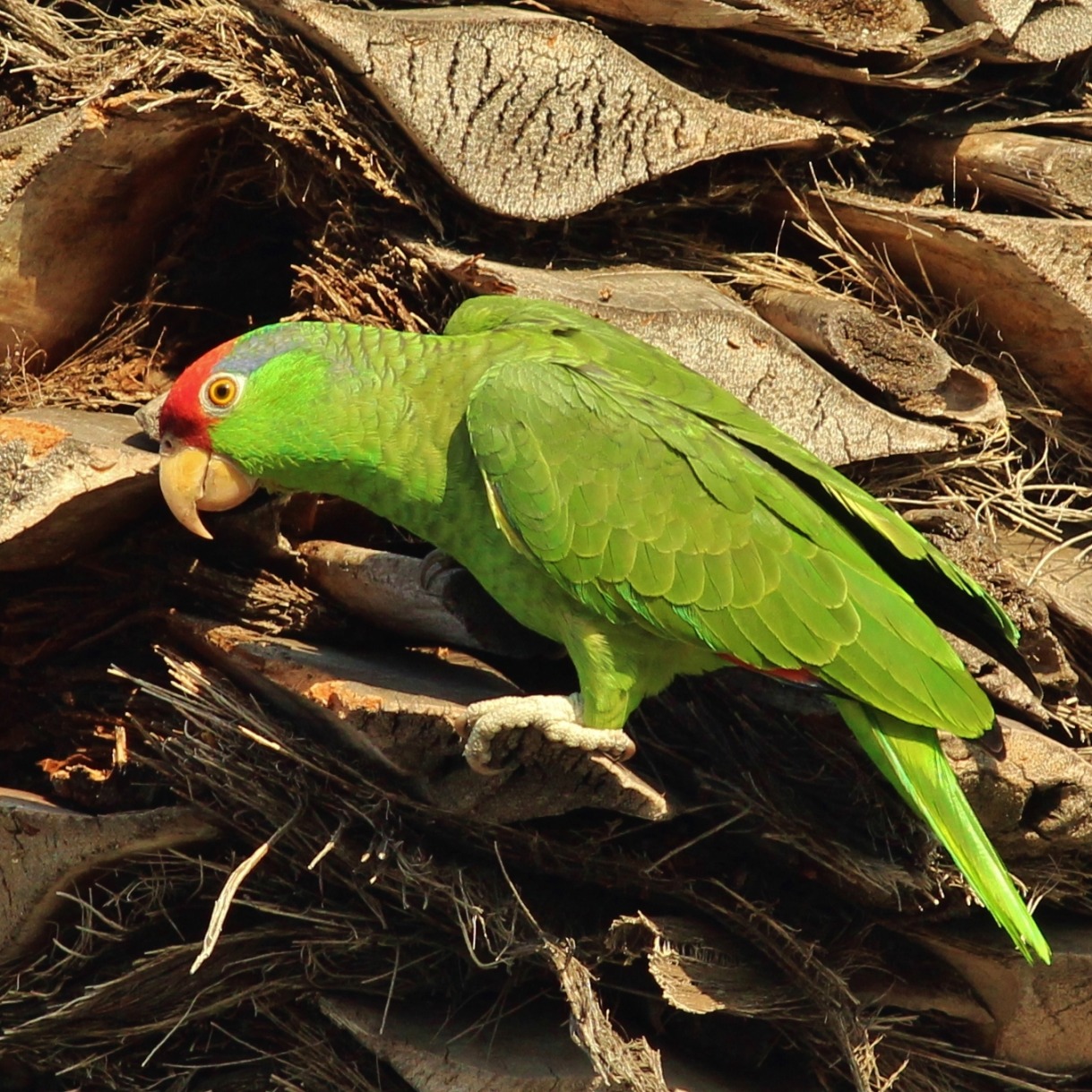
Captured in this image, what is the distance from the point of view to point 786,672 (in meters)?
2.97

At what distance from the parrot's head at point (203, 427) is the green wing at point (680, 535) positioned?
537mm

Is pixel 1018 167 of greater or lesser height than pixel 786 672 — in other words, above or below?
above

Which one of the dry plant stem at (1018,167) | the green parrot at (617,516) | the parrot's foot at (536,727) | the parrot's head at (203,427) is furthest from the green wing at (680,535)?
the dry plant stem at (1018,167)

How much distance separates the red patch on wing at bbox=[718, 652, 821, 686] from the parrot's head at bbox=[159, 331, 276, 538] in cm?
119

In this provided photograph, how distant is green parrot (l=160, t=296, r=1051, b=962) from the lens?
114 inches

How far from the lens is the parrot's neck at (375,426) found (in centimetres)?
310

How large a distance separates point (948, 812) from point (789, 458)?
82 cm

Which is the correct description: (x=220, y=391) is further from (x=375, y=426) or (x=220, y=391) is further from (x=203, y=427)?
(x=375, y=426)

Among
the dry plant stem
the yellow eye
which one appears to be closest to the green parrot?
the yellow eye

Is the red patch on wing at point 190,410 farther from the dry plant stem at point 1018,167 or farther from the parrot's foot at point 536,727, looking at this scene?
the dry plant stem at point 1018,167

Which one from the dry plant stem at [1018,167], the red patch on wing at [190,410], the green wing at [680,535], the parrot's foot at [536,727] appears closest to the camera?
A: the parrot's foot at [536,727]

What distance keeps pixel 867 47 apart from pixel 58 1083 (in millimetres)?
3382

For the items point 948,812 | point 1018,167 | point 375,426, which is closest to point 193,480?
point 375,426

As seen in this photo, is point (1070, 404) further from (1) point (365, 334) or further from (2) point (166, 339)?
(2) point (166, 339)
